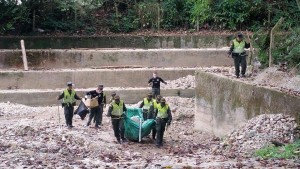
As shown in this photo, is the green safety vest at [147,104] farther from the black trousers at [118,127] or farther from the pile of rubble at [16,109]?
the pile of rubble at [16,109]

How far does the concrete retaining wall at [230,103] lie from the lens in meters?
15.3

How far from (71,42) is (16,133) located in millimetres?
15403

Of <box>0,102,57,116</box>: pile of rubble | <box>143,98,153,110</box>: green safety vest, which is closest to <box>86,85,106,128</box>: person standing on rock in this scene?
<box>143,98,153,110</box>: green safety vest

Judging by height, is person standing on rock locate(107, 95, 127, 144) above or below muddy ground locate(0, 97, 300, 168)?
above

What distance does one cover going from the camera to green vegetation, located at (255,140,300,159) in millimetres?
12539

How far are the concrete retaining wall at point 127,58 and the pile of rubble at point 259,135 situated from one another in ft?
42.1

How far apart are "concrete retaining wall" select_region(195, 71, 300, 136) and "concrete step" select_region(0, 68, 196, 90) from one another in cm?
599

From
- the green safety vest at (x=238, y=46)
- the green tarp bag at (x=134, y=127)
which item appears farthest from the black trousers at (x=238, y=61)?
the green tarp bag at (x=134, y=127)

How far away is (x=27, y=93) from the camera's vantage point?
2450 centimetres

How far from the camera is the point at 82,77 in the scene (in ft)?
86.3

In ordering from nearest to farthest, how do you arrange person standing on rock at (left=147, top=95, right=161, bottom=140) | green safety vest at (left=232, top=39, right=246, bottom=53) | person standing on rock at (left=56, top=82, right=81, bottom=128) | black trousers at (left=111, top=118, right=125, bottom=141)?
black trousers at (left=111, top=118, right=125, bottom=141)
person standing on rock at (left=147, top=95, right=161, bottom=140)
person standing on rock at (left=56, top=82, right=81, bottom=128)
green safety vest at (left=232, top=39, right=246, bottom=53)

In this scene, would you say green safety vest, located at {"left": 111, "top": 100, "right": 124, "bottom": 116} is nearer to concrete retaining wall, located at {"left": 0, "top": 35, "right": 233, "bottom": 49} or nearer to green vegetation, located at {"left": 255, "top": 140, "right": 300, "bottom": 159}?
green vegetation, located at {"left": 255, "top": 140, "right": 300, "bottom": 159}

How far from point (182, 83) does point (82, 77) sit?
185 inches

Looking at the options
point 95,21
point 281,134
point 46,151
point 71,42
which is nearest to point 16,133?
point 46,151
